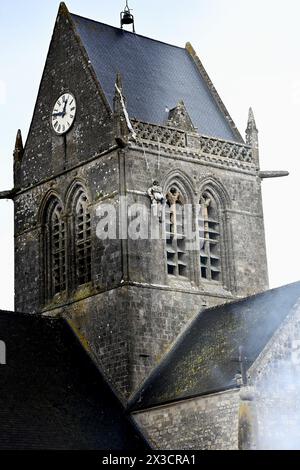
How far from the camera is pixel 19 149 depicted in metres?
44.5

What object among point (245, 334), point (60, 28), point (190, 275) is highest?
point (60, 28)

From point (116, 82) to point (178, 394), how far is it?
10.6 metres

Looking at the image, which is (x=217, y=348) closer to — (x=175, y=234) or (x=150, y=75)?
(x=175, y=234)

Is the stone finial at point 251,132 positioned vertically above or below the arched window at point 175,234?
above

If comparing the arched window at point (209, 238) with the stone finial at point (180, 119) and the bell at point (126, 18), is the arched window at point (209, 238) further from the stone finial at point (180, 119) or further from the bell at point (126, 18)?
the bell at point (126, 18)

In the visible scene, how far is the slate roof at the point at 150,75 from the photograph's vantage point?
138 feet

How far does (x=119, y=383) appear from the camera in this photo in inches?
1501

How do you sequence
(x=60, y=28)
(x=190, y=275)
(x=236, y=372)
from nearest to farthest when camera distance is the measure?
(x=236, y=372)
(x=190, y=275)
(x=60, y=28)

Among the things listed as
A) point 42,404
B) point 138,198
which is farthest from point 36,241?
point 42,404

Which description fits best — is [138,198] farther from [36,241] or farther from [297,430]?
[297,430]

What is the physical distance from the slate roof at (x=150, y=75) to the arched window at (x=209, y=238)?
2.74 m

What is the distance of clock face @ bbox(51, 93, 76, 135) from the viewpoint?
138ft

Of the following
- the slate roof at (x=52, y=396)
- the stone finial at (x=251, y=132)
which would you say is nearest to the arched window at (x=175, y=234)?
the slate roof at (x=52, y=396)

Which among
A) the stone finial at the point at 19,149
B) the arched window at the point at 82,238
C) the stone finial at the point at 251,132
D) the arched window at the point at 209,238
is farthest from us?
the stone finial at the point at 19,149
